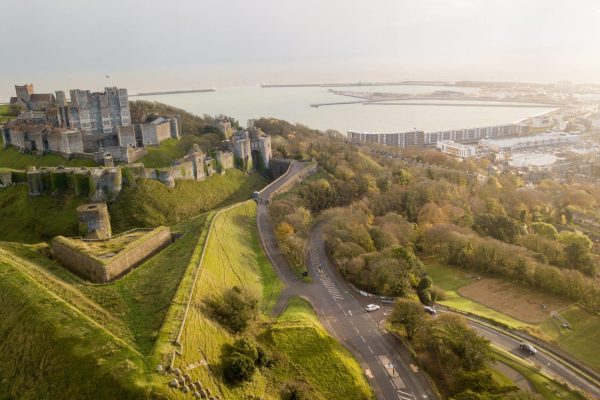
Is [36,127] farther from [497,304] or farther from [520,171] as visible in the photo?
[520,171]

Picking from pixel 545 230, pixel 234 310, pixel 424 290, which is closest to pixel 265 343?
pixel 234 310

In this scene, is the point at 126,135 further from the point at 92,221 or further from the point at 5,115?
the point at 5,115

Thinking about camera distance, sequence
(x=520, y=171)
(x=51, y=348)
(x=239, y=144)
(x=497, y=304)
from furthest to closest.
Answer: (x=520, y=171), (x=239, y=144), (x=497, y=304), (x=51, y=348)

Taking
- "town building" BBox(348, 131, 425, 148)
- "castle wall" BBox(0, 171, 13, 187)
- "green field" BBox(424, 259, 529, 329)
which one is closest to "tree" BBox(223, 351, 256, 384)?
"green field" BBox(424, 259, 529, 329)

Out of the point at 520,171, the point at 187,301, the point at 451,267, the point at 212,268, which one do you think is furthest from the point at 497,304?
the point at 520,171

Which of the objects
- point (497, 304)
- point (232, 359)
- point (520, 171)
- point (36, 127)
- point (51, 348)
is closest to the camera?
point (51, 348)

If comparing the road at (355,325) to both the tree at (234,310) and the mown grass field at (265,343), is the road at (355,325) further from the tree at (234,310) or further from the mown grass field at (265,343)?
the tree at (234,310)

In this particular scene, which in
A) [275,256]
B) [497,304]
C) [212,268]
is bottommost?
[497,304]
